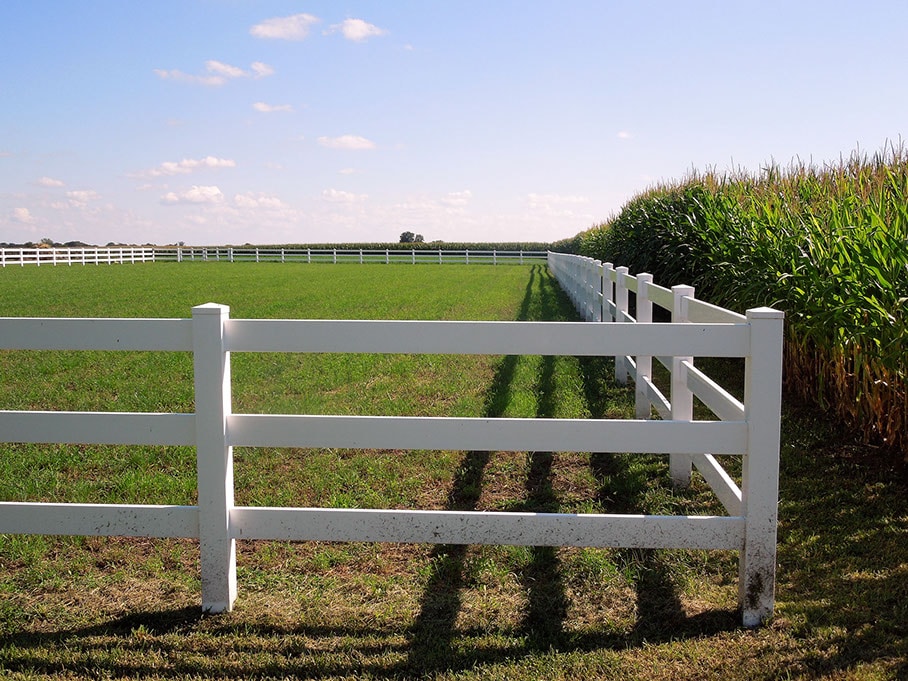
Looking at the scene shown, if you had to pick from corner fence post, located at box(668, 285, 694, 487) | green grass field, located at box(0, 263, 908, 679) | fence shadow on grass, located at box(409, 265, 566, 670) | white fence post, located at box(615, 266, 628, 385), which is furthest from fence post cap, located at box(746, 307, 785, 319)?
white fence post, located at box(615, 266, 628, 385)

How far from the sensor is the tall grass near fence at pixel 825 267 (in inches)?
228

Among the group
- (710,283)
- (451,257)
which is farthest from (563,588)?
(451,257)

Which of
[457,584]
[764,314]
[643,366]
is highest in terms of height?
[764,314]

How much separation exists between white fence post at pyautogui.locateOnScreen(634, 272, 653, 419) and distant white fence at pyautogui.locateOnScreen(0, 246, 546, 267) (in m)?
45.6

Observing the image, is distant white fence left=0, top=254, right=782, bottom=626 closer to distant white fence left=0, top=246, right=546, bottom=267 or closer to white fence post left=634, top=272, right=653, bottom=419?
white fence post left=634, top=272, right=653, bottom=419

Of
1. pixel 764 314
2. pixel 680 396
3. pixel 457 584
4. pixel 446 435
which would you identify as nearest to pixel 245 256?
pixel 680 396

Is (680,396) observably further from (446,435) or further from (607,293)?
(607,293)

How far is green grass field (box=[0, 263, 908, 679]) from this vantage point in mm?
3549

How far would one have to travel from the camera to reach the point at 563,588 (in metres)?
4.24

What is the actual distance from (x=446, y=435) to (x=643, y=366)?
3.85 metres

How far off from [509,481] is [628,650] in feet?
8.02

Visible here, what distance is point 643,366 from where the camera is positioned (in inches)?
289

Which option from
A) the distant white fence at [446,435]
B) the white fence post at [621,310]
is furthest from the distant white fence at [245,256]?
the distant white fence at [446,435]

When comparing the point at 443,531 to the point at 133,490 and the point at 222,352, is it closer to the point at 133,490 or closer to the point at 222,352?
the point at 222,352
